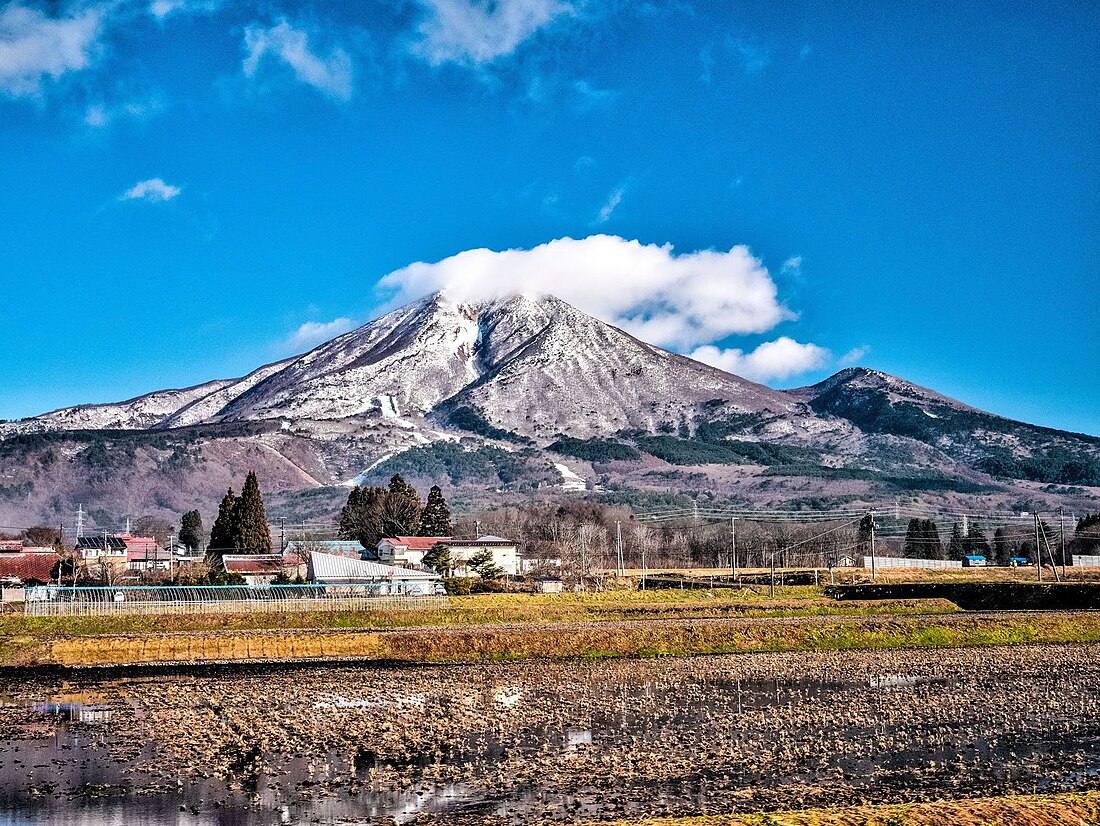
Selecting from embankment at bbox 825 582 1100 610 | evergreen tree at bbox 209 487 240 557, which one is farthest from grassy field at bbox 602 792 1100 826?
evergreen tree at bbox 209 487 240 557

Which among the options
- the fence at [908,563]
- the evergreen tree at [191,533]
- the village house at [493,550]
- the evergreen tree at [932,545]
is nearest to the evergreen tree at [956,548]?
the evergreen tree at [932,545]

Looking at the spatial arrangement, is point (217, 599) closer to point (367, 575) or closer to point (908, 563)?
point (367, 575)

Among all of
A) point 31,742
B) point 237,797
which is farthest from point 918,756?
point 31,742

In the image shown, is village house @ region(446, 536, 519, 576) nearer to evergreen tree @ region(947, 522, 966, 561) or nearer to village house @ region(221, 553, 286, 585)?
village house @ region(221, 553, 286, 585)

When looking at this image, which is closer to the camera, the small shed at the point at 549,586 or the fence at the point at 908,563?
the small shed at the point at 549,586

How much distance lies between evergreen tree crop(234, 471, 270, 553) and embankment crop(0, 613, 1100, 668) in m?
41.7

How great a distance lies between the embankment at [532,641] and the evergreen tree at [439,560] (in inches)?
1241

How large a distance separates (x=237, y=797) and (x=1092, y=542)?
383ft

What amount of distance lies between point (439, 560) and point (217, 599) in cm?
2364

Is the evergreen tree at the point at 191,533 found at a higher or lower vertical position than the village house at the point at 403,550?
higher

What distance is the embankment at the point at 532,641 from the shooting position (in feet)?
133

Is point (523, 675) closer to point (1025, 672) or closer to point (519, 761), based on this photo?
point (519, 761)

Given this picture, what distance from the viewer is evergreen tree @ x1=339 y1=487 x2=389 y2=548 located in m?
104

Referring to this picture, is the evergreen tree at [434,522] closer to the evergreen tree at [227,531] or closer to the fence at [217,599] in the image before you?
the evergreen tree at [227,531]
